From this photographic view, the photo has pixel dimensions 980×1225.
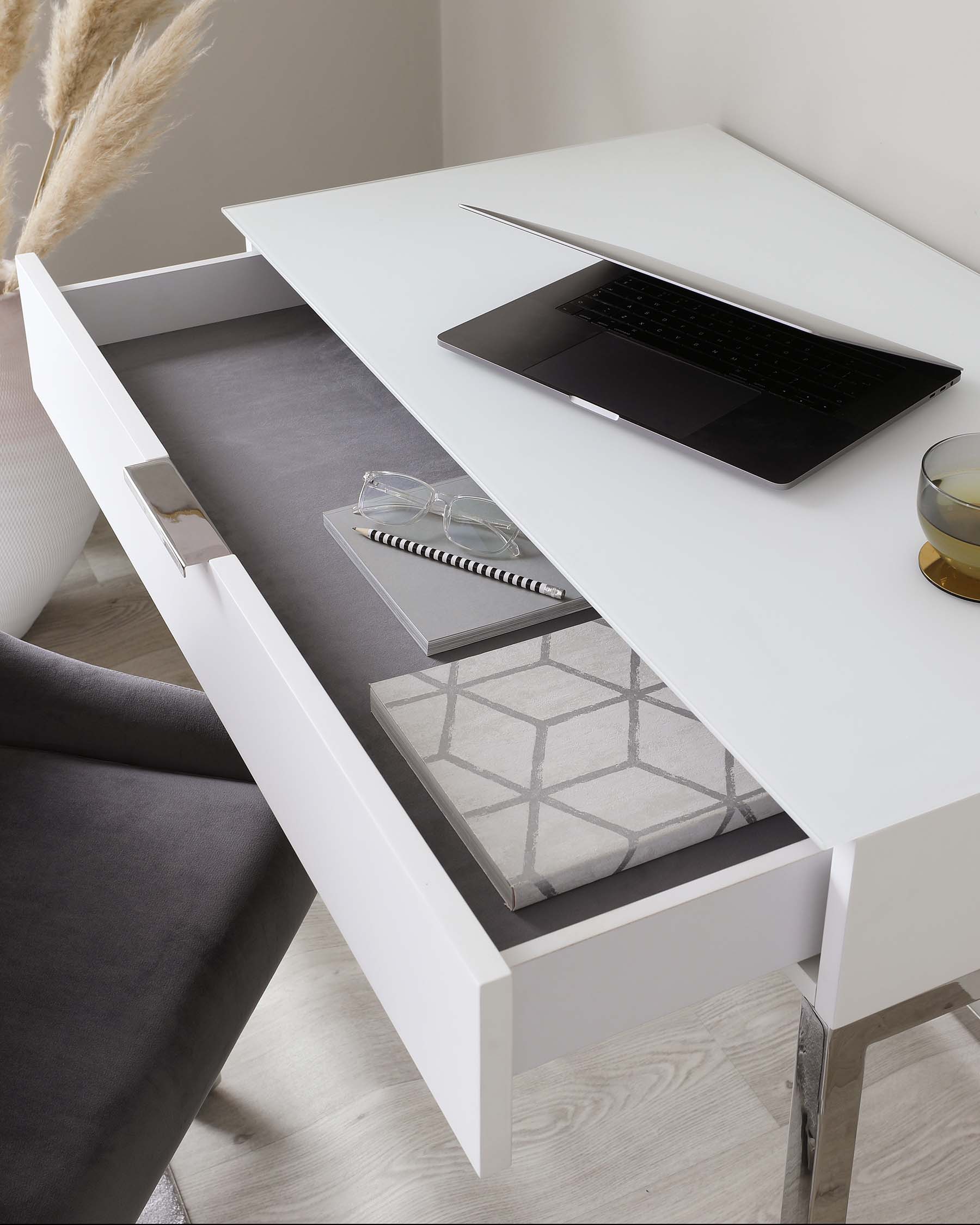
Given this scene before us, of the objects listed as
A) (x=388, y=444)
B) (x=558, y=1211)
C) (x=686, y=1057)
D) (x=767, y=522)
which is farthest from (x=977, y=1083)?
(x=388, y=444)

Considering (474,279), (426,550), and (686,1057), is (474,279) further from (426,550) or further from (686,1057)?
(686,1057)

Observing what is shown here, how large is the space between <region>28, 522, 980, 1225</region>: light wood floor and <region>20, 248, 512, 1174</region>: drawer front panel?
1.55 ft

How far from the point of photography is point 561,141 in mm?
1796

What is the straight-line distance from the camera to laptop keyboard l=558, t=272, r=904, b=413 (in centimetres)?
91

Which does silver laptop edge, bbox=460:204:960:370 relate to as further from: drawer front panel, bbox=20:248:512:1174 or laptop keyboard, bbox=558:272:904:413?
drawer front panel, bbox=20:248:512:1174

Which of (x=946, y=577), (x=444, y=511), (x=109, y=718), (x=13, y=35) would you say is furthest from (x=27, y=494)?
(x=946, y=577)

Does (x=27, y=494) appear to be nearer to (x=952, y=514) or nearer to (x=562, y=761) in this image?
(x=562, y=761)

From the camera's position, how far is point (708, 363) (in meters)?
0.95

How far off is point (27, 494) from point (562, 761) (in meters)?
1.16

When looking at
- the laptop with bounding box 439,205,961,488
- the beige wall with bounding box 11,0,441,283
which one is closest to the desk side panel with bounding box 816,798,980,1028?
the laptop with bounding box 439,205,961,488

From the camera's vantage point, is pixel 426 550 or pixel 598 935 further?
pixel 426 550

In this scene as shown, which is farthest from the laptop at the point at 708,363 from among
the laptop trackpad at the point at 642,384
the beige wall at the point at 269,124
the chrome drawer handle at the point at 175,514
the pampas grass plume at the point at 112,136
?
the beige wall at the point at 269,124

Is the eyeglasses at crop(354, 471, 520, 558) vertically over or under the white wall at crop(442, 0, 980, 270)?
under

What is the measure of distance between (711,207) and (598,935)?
0.85 metres
